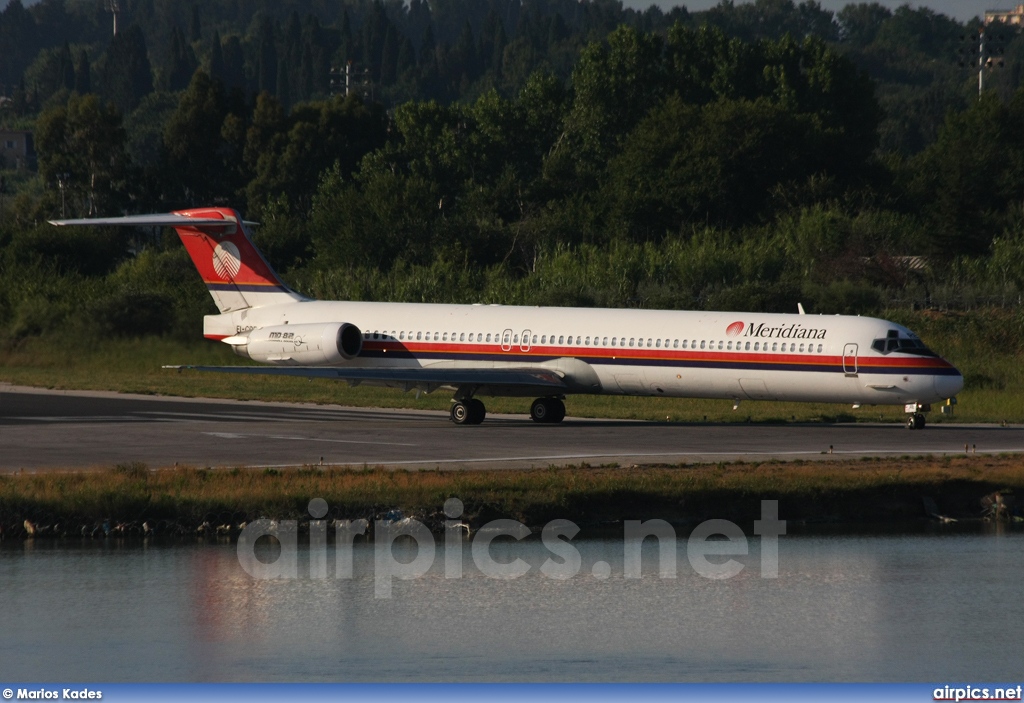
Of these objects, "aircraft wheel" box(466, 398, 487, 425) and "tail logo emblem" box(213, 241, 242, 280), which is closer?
"aircraft wheel" box(466, 398, 487, 425)

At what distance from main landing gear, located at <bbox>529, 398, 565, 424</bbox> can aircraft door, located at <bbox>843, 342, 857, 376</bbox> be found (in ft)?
26.2

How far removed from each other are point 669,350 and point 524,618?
1896cm

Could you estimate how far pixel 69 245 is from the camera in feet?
271

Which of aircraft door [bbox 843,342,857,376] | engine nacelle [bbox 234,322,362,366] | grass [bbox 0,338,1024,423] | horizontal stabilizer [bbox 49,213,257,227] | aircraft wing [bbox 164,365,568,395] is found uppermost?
horizontal stabilizer [bbox 49,213,257,227]

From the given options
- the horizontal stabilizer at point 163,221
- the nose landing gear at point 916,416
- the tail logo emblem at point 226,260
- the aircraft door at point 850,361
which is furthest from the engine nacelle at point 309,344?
the nose landing gear at point 916,416

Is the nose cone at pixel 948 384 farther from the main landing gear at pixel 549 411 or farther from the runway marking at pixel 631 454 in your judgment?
the main landing gear at pixel 549 411

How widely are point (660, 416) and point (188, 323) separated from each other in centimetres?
2336

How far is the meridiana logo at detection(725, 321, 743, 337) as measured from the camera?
128ft

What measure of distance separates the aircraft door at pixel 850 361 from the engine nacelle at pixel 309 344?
13734 millimetres

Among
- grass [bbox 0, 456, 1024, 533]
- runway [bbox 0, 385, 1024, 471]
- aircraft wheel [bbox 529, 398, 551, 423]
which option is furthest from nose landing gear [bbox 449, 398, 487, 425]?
grass [bbox 0, 456, 1024, 533]

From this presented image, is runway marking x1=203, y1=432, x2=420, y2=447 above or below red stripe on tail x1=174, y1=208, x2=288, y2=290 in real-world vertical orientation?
below

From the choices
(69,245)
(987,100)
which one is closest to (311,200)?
(69,245)

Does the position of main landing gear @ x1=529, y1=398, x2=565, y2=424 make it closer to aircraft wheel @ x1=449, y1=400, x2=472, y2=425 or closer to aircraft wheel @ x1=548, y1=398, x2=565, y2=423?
aircraft wheel @ x1=548, y1=398, x2=565, y2=423

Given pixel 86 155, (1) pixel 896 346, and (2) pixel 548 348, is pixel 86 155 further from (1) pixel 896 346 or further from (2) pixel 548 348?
(1) pixel 896 346
